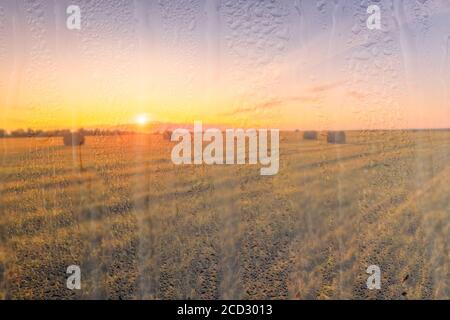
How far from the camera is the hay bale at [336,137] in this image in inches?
87.1

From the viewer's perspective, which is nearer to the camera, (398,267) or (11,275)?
(11,275)

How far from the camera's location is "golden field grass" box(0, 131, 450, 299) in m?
2.13

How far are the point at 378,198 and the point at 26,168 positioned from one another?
2034 millimetres

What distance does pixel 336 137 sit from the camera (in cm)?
222

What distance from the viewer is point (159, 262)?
7.05 feet

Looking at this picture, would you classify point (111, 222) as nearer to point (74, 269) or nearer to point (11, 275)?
point (74, 269)

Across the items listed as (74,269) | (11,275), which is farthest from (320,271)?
(11,275)
